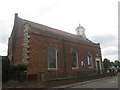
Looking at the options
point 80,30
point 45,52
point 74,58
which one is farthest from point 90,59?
point 45,52

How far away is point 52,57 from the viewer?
21875 millimetres

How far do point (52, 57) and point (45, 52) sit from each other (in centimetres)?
175

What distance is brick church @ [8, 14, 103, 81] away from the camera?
19000mm

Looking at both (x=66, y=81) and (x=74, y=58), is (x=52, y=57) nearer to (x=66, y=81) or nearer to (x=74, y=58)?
(x=66, y=81)

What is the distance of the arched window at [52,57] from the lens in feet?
70.0

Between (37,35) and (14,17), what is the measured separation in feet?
19.9

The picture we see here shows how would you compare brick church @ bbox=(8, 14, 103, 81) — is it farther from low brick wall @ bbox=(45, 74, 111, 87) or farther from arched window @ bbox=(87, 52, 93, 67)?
arched window @ bbox=(87, 52, 93, 67)

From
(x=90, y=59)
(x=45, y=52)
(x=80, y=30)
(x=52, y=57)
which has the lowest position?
(x=90, y=59)

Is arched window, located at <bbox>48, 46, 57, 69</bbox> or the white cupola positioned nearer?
arched window, located at <bbox>48, 46, 57, 69</bbox>

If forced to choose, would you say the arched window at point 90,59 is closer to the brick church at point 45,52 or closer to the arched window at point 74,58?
the brick church at point 45,52

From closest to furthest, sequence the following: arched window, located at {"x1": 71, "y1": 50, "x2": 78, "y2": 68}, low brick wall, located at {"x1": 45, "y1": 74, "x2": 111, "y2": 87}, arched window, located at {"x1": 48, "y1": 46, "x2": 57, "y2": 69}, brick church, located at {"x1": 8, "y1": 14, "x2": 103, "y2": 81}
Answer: low brick wall, located at {"x1": 45, "y1": 74, "x2": 111, "y2": 87}, brick church, located at {"x1": 8, "y1": 14, "x2": 103, "y2": 81}, arched window, located at {"x1": 48, "y1": 46, "x2": 57, "y2": 69}, arched window, located at {"x1": 71, "y1": 50, "x2": 78, "y2": 68}

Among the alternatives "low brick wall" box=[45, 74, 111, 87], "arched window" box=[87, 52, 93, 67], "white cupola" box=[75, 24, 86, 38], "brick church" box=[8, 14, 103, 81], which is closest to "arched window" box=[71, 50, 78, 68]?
"brick church" box=[8, 14, 103, 81]

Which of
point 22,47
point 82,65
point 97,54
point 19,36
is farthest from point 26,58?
point 97,54

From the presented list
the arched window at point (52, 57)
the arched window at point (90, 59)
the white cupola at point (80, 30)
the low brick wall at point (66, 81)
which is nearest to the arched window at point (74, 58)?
the low brick wall at point (66, 81)
